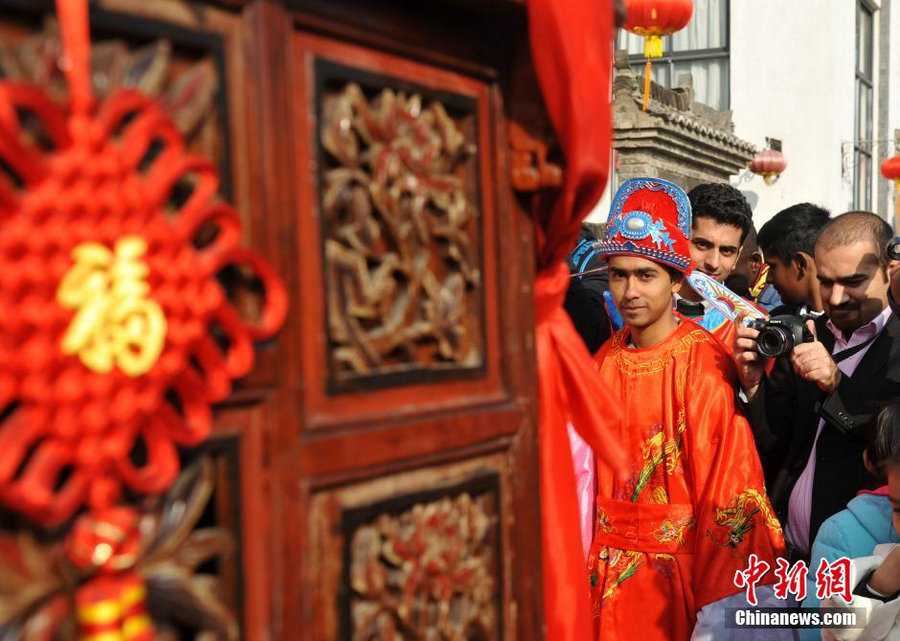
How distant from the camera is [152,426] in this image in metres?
0.79

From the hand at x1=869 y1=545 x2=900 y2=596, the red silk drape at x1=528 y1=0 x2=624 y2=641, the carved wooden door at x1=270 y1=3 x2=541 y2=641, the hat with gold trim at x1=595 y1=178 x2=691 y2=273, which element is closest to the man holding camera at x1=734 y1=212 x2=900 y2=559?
the hat with gold trim at x1=595 y1=178 x2=691 y2=273

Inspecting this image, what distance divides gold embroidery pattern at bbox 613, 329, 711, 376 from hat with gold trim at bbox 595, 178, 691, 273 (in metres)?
0.18

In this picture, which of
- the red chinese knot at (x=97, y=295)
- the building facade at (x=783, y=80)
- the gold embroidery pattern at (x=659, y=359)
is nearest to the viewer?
the red chinese knot at (x=97, y=295)

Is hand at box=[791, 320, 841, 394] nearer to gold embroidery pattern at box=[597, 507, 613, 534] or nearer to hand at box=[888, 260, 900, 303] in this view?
hand at box=[888, 260, 900, 303]

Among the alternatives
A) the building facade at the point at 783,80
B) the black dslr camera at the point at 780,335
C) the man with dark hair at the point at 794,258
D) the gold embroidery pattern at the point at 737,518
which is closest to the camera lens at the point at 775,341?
the black dslr camera at the point at 780,335

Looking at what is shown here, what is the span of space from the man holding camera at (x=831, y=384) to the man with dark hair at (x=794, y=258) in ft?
2.50

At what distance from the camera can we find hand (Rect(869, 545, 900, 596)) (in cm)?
213

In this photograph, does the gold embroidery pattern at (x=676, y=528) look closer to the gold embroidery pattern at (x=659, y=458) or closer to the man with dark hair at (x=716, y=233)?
the gold embroidery pattern at (x=659, y=458)

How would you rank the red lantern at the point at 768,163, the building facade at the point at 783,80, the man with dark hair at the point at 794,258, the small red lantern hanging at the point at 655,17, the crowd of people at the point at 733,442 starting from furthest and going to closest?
the building facade at the point at 783,80
the red lantern at the point at 768,163
the small red lantern hanging at the point at 655,17
the man with dark hair at the point at 794,258
the crowd of people at the point at 733,442

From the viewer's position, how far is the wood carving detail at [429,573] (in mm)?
996

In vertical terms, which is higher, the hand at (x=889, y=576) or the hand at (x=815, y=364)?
the hand at (x=815, y=364)

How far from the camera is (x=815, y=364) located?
253 centimetres

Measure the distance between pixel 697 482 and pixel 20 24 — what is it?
215 cm

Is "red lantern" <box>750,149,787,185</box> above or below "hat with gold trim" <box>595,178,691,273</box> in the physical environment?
above
